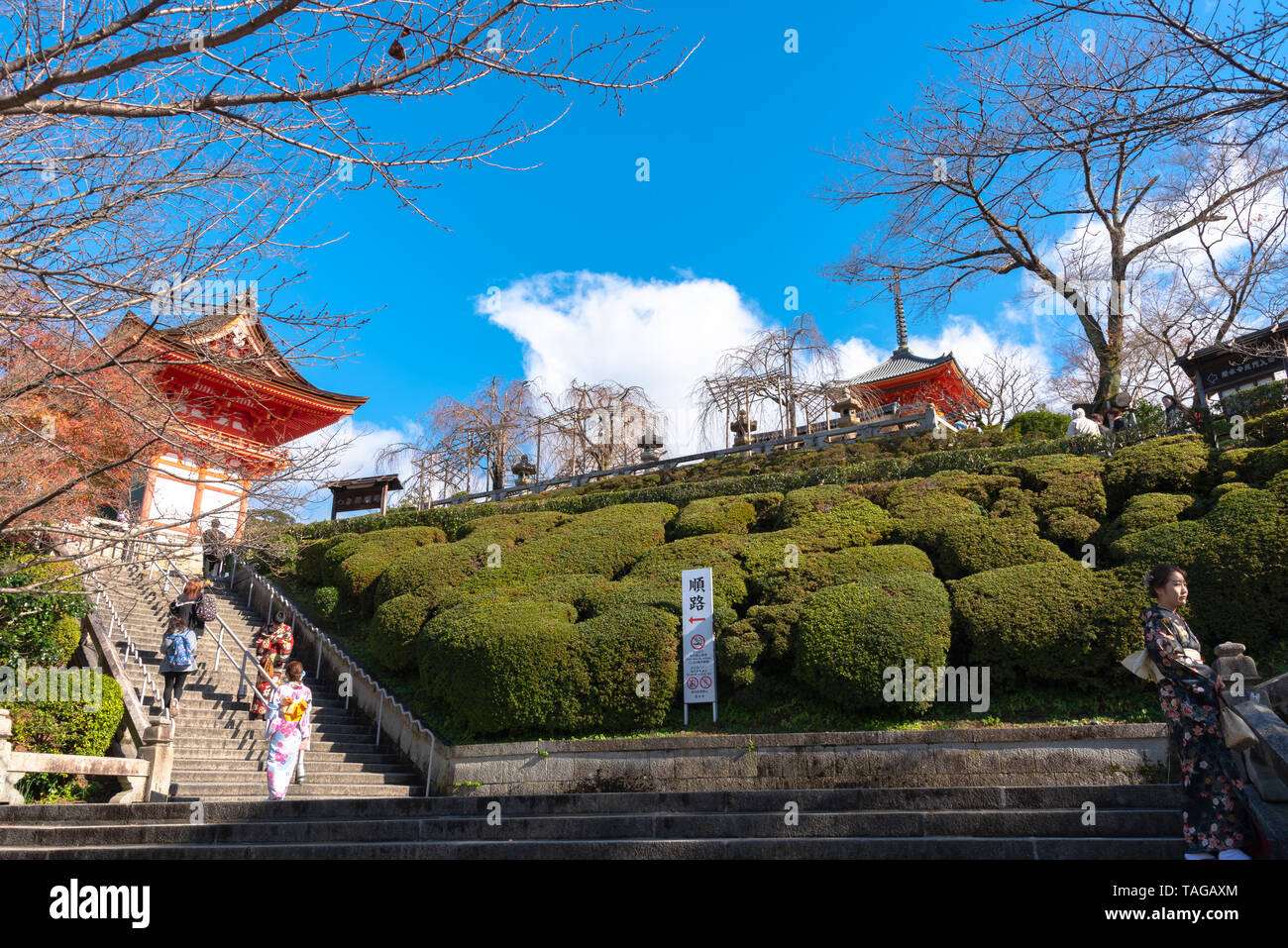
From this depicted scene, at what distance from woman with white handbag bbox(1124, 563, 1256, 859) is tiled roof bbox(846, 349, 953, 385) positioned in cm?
2743

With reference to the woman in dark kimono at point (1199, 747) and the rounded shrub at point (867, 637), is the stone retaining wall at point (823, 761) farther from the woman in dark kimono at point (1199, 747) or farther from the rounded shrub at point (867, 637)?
the woman in dark kimono at point (1199, 747)

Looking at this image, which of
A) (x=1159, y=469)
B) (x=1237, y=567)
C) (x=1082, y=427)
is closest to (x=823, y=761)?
(x=1237, y=567)

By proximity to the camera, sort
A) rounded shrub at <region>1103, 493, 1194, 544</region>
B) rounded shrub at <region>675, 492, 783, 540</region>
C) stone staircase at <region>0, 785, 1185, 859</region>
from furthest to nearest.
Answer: rounded shrub at <region>675, 492, 783, 540</region> → rounded shrub at <region>1103, 493, 1194, 544</region> → stone staircase at <region>0, 785, 1185, 859</region>

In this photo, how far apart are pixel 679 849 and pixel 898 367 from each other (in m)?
30.2

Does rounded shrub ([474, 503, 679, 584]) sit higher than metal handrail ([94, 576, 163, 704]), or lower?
higher

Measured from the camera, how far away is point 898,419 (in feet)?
61.2

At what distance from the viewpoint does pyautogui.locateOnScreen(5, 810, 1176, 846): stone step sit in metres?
5.25

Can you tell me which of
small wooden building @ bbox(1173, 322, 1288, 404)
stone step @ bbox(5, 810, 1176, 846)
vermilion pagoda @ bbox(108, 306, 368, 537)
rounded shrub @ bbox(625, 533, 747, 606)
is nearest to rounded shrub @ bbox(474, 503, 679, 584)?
rounded shrub @ bbox(625, 533, 747, 606)

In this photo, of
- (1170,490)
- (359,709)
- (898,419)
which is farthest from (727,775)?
(898,419)

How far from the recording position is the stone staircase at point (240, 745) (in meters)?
9.30

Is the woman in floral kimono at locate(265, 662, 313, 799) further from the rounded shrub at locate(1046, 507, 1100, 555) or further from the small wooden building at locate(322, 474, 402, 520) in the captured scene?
the small wooden building at locate(322, 474, 402, 520)

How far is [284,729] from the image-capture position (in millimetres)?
8219

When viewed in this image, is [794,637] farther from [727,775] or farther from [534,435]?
[534,435]

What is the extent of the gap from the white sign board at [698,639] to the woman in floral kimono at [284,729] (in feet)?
13.5
